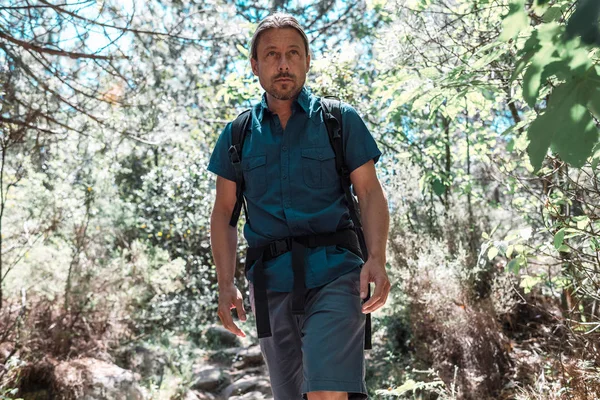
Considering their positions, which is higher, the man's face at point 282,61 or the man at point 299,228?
the man's face at point 282,61

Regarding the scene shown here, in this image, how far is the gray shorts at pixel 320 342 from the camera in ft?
8.50

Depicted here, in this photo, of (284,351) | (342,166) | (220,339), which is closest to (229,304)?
(284,351)

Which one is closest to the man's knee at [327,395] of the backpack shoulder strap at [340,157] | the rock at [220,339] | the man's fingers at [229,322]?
the man's fingers at [229,322]

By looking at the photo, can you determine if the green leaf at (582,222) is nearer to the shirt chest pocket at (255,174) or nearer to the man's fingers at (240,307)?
the shirt chest pocket at (255,174)

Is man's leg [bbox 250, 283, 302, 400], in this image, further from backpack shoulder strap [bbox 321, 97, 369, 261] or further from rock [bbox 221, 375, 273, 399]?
rock [bbox 221, 375, 273, 399]

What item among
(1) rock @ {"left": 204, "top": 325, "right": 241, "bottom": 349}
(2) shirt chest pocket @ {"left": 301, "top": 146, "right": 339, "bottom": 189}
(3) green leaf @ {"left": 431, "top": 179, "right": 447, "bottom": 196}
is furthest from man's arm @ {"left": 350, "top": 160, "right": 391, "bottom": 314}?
(1) rock @ {"left": 204, "top": 325, "right": 241, "bottom": 349}

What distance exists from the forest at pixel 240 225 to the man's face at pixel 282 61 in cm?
103

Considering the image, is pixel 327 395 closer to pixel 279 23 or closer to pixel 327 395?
pixel 327 395

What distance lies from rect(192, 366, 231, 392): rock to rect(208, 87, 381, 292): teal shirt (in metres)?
4.59

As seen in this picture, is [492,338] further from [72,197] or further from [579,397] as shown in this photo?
[72,197]

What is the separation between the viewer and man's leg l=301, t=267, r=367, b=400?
258cm

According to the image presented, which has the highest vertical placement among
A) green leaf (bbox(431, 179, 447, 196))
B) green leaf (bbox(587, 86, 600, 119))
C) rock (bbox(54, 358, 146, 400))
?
green leaf (bbox(431, 179, 447, 196))

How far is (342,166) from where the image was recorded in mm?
2898

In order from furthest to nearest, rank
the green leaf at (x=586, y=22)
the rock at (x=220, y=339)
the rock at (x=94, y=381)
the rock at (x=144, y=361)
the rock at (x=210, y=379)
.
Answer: the rock at (x=220, y=339) < the rock at (x=144, y=361) < the rock at (x=210, y=379) < the rock at (x=94, y=381) < the green leaf at (x=586, y=22)
